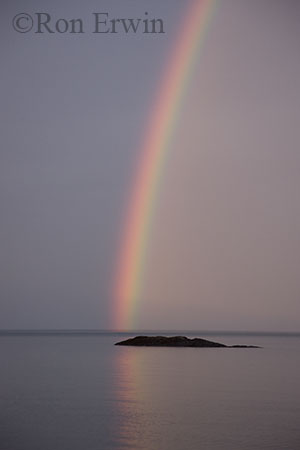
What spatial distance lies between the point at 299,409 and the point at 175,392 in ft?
30.4

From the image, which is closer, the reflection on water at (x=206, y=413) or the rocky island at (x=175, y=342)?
the reflection on water at (x=206, y=413)

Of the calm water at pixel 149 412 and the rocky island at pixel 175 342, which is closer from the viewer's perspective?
the calm water at pixel 149 412

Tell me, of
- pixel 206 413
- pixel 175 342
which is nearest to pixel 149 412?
pixel 206 413

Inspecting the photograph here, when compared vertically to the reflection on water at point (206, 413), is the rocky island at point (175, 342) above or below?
above

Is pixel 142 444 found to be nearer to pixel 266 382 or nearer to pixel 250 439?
pixel 250 439

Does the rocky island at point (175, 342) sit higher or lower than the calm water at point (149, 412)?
higher

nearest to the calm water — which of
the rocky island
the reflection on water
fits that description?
the reflection on water

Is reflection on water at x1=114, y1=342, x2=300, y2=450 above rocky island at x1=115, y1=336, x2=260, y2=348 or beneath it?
beneath

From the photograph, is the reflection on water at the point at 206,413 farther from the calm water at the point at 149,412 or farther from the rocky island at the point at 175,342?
the rocky island at the point at 175,342

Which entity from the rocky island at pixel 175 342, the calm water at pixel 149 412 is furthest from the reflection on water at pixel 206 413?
the rocky island at pixel 175 342

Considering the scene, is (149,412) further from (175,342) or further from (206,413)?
(175,342)

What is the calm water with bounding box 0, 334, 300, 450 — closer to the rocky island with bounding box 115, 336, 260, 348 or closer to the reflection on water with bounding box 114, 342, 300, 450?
the reflection on water with bounding box 114, 342, 300, 450

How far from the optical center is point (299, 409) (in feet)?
92.9

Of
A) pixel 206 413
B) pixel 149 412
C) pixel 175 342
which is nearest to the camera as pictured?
pixel 206 413
